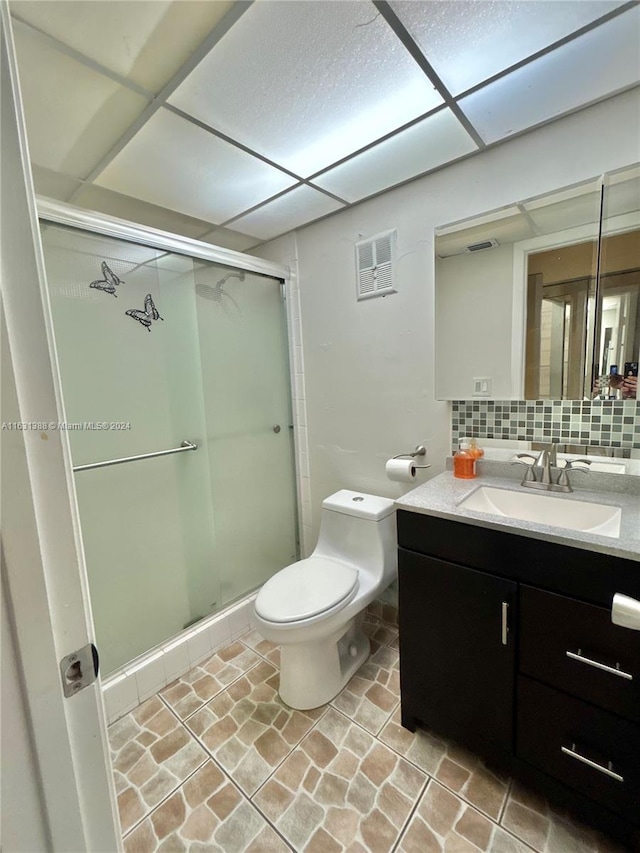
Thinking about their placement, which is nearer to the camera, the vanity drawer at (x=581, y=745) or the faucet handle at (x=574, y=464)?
the vanity drawer at (x=581, y=745)

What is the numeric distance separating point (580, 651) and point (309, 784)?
94cm

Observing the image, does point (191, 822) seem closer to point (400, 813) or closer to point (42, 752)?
point (400, 813)

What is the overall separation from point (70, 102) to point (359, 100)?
2.77 ft

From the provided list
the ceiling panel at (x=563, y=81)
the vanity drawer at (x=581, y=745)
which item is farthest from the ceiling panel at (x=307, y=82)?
the vanity drawer at (x=581, y=745)

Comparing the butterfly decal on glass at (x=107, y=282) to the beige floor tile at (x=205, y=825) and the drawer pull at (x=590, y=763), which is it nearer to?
the beige floor tile at (x=205, y=825)

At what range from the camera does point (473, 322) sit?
147 centimetres

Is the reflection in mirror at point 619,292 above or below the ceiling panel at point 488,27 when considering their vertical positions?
below

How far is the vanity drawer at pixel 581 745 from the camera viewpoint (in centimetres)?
90

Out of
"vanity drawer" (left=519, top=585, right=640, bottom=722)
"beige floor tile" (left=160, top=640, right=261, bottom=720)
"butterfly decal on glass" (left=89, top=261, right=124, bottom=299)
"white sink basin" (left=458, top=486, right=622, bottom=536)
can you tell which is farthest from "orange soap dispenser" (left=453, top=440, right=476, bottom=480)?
"butterfly decal on glass" (left=89, top=261, right=124, bottom=299)

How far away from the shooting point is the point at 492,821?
104cm

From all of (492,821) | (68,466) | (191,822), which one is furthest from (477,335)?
(191,822)

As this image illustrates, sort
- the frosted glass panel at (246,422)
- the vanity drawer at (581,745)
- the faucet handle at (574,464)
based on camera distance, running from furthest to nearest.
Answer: the frosted glass panel at (246,422), the faucet handle at (574,464), the vanity drawer at (581,745)

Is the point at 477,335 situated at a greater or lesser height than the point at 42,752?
greater

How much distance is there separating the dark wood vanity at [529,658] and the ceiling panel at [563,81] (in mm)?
1280
